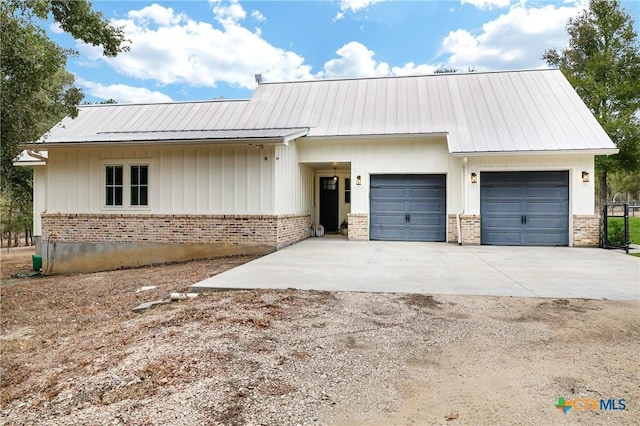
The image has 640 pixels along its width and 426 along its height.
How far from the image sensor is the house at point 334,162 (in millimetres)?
10383

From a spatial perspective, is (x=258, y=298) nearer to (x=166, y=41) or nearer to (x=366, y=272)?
(x=366, y=272)

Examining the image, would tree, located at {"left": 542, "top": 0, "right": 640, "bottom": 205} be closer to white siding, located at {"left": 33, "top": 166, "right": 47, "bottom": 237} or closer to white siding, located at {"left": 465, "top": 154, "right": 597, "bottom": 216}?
white siding, located at {"left": 465, "top": 154, "right": 597, "bottom": 216}

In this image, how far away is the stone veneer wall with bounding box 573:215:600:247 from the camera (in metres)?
10.7

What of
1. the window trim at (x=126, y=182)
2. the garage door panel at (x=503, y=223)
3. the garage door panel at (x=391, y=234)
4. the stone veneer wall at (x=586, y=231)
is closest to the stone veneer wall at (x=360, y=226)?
the garage door panel at (x=391, y=234)

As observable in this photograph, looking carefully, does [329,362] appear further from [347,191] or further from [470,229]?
[347,191]

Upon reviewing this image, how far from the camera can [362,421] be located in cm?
229

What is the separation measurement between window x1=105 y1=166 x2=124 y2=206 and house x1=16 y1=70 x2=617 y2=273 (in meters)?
0.04

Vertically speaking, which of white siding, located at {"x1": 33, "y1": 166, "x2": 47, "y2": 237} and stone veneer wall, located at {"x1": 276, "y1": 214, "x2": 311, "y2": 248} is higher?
white siding, located at {"x1": 33, "y1": 166, "x2": 47, "y2": 237}

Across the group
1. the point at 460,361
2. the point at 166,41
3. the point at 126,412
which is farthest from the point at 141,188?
the point at 166,41

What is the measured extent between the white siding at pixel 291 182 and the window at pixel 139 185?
12.9 ft

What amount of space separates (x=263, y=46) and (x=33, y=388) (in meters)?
23.8

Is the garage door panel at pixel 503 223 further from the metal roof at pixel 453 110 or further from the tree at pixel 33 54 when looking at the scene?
the tree at pixel 33 54

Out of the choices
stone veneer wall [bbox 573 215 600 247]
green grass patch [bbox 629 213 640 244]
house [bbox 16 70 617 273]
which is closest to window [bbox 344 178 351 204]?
house [bbox 16 70 617 273]

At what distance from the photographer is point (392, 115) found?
1273 cm
